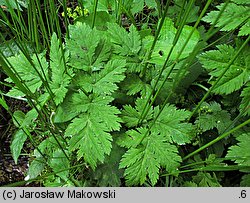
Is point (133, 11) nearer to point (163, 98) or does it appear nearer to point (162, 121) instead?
point (163, 98)

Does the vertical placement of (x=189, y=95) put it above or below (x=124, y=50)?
below

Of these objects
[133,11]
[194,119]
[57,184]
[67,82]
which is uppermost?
[133,11]

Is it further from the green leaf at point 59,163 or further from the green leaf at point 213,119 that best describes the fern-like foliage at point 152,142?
the green leaf at point 59,163

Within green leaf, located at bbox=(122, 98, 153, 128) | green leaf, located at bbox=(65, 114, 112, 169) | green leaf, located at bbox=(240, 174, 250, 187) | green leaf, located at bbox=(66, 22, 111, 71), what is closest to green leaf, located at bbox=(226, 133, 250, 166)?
green leaf, located at bbox=(240, 174, 250, 187)

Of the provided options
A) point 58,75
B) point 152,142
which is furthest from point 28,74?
point 152,142

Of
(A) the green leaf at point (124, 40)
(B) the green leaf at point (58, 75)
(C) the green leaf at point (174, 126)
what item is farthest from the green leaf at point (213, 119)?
(B) the green leaf at point (58, 75)

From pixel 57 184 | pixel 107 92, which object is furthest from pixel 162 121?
pixel 57 184

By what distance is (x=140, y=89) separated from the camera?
125cm

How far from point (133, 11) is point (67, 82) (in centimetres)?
45

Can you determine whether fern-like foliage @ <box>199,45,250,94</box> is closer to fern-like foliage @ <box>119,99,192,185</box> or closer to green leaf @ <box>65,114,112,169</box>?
fern-like foliage @ <box>119,99,192,185</box>

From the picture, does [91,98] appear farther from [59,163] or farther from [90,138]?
[59,163]

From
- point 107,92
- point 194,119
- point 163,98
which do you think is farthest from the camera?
point 194,119

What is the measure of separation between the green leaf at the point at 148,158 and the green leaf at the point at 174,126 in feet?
0.09

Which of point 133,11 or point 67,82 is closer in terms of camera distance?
point 67,82
